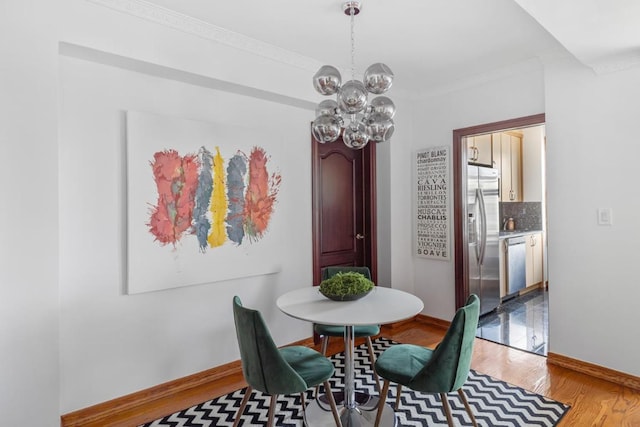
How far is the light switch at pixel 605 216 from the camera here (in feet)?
9.23

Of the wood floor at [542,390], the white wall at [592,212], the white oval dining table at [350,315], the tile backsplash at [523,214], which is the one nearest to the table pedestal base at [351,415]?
the white oval dining table at [350,315]

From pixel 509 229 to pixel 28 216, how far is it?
575cm

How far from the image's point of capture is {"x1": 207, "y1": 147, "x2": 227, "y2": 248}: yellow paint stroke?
9.26 ft

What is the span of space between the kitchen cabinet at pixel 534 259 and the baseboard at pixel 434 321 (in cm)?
194

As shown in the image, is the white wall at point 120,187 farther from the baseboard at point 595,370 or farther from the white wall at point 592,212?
the baseboard at point 595,370

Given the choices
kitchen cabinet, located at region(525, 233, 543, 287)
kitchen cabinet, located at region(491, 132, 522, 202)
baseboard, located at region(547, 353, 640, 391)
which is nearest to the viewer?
baseboard, located at region(547, 353, 640, 391)

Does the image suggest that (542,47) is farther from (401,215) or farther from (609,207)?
(401,215)

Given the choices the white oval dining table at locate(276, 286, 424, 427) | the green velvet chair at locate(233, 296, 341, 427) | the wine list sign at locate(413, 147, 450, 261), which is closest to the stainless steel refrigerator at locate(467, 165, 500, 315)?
the wine list sign at locate(413, 147, 450, 261)

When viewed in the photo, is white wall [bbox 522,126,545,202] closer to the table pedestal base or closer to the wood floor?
the wood floor

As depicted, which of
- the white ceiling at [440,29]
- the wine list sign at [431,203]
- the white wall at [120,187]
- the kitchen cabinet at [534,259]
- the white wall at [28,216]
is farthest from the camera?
the kitchen cabinet at [534,259]

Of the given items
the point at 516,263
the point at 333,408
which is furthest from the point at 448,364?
the point at 516,263

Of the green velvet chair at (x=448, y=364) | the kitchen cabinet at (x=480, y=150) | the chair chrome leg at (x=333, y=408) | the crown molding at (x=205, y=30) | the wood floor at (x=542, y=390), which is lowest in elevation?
the wood floor at (x=542, y=390)

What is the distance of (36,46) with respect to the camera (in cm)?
199

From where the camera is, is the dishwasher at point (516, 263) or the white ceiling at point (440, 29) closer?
the white ceiling at point (440, 29)
